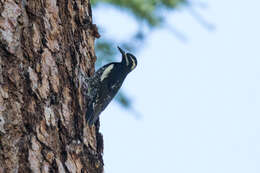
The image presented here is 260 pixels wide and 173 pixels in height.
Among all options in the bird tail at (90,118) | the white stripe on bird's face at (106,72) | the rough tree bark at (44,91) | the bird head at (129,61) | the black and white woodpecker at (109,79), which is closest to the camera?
the rough tree bark at (44,91)

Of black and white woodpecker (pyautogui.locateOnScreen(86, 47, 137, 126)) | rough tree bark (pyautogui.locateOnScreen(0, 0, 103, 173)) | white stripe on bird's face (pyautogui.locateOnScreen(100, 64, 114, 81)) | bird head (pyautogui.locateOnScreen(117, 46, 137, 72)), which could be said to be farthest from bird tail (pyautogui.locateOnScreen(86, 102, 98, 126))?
bird head (pyautogui.locateOnScreen(117, 46, 137, 72))

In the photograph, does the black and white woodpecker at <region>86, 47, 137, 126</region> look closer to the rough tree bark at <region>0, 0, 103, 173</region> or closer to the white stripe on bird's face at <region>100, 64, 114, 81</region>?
the white stripe on bird's face at <region>100, 64, 114, 81</region>

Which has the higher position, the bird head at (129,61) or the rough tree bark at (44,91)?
the bird head at (129,61)

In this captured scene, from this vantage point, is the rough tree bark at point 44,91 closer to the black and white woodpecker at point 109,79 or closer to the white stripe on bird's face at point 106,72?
the black and white woodpecker at point 109,79

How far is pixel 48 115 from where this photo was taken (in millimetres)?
2359

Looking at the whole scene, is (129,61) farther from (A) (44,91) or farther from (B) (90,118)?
(A) (44,91)

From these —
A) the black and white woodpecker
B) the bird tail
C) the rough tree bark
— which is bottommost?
the rough tree bark

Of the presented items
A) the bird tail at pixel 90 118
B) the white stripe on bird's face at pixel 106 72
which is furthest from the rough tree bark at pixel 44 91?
the white stripe on bird's face at pixel 106 72

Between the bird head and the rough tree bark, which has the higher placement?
the bird head

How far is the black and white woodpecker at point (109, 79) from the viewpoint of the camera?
408 centimetres

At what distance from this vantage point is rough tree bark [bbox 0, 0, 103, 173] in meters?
2.12

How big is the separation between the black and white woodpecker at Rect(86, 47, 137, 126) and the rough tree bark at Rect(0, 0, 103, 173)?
942 millimetres

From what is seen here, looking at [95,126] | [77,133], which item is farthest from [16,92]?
[95,126]

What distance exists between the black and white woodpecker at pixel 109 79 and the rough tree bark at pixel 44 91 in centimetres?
94
